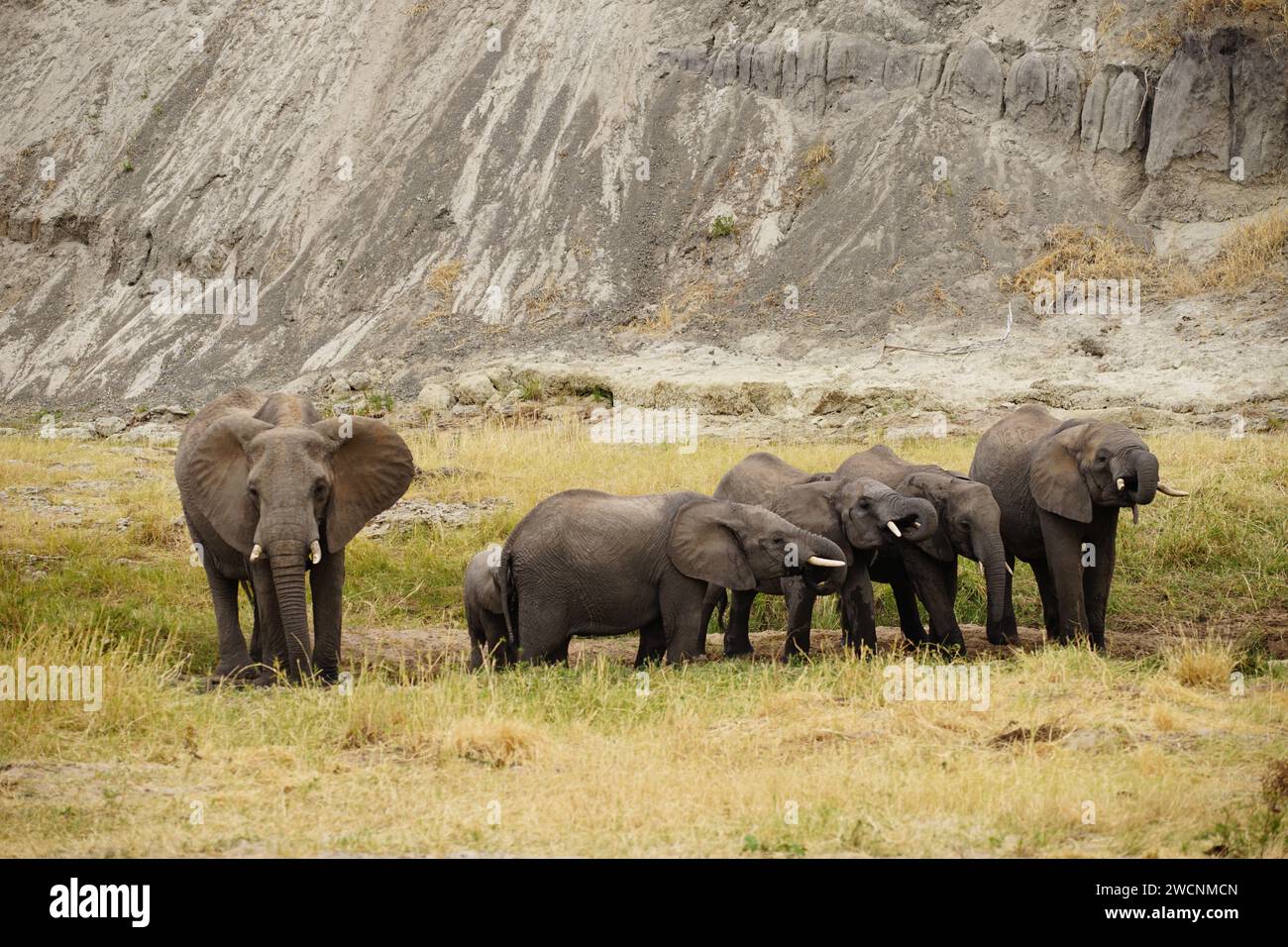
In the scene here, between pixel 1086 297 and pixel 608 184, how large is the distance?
491 inches

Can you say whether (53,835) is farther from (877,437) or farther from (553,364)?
(553,364)

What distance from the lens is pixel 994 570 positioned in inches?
527

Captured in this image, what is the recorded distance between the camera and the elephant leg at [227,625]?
42.6 feet

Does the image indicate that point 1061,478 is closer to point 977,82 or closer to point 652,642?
point 652,642

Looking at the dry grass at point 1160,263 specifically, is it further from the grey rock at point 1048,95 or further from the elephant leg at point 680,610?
the elephant leg at point 680,610

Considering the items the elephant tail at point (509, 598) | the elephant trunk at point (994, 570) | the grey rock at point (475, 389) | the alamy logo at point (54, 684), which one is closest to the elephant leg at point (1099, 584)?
the elephant trunk at point (994, 570)

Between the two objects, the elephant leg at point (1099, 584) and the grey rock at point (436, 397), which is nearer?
the elephant leg at point (1099, 584)

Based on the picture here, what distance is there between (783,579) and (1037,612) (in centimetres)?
411

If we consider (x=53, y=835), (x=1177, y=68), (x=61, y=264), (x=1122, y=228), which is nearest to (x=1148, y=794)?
(x=53, y=835)

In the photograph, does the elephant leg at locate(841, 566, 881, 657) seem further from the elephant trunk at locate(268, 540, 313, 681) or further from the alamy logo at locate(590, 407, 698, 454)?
the alamy logo at locate(590, 407, 698, 454)

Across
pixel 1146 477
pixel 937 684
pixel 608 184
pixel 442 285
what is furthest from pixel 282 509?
pixel 608 184

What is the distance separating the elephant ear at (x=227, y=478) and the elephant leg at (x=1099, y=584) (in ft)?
24.2

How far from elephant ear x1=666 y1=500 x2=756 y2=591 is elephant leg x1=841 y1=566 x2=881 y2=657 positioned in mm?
994

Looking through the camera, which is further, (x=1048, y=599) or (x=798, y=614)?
(x=1048, y=599)
